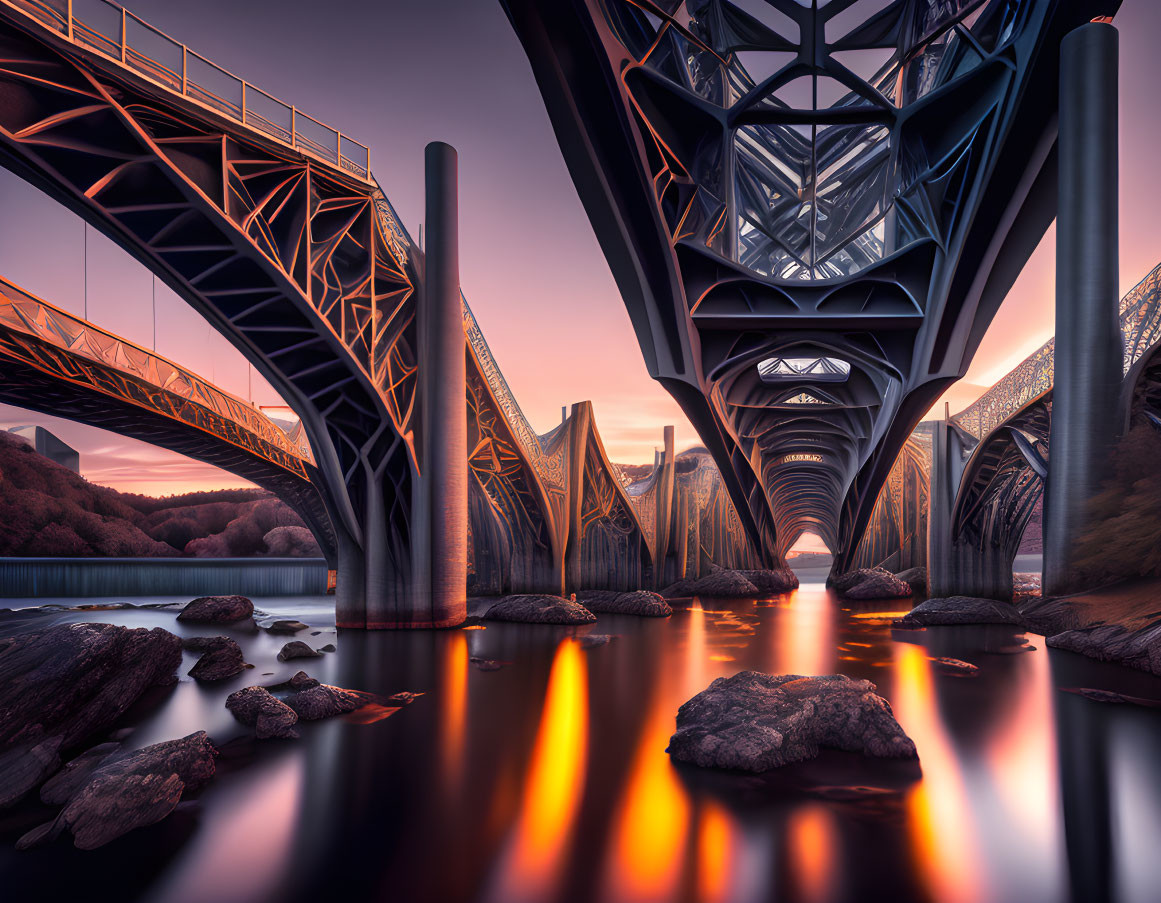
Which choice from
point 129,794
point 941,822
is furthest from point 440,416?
point 941,822

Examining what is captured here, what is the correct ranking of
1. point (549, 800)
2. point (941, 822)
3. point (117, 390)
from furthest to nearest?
point (117, 390) < point (549, 800) < point (941, 822)

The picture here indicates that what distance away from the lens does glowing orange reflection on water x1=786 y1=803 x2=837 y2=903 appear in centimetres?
370

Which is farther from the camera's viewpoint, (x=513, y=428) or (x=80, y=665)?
(x=513, y=428)

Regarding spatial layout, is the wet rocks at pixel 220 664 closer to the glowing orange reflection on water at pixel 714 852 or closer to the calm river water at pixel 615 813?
the calm river water at pixel 615 813

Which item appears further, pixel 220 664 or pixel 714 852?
pixel 220 664

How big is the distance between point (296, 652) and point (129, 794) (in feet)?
25.4

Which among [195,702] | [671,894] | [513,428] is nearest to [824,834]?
[671,894]

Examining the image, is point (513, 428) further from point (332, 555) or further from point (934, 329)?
point (332, 555)

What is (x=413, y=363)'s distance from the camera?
1686cm

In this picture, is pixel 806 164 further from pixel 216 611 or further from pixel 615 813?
pixel 216 611

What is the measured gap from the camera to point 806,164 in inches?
972

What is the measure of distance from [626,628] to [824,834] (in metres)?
13.7

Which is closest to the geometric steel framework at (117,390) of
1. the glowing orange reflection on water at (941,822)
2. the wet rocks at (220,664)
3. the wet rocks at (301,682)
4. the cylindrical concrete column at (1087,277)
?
the wet rocks at (220,664)

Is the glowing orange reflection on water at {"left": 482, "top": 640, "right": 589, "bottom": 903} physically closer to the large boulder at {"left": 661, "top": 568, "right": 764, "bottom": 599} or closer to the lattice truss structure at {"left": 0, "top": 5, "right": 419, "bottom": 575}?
the lattice truss structure at {"left": 0, "top": 5, "right": 419, "bottom": 575}
